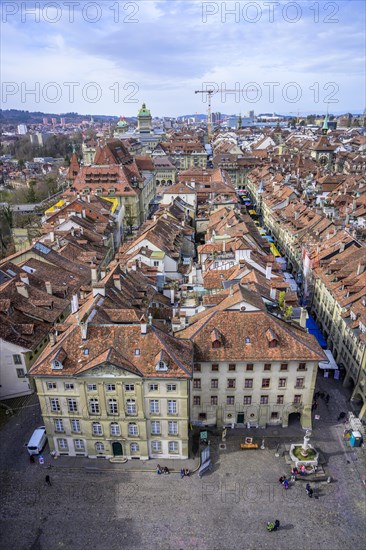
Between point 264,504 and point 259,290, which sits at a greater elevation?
point 259,290

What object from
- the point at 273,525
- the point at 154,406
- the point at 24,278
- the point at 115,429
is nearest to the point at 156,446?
the point at 115,429

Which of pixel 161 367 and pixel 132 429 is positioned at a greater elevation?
pixel 161 367

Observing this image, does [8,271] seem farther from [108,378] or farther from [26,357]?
[108,378]

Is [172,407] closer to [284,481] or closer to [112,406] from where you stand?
[112,406]

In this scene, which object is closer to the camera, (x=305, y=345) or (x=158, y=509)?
(x=158, y=509)

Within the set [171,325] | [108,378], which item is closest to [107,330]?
[108,378]

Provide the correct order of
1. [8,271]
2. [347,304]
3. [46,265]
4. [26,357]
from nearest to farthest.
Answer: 1. [26,357]
2. [347,304]
3. [8,271]
4. [46,265]
